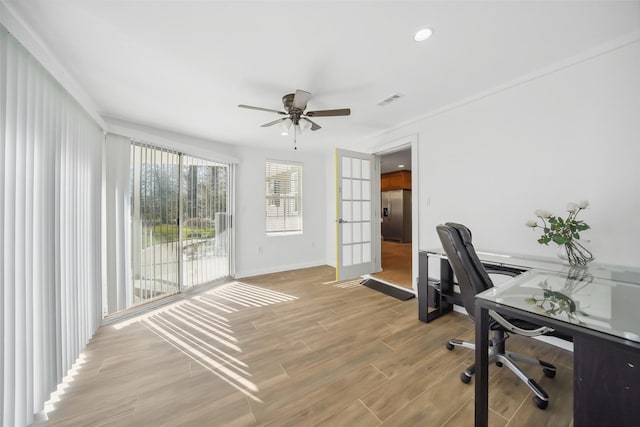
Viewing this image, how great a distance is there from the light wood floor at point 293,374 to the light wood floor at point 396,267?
3.27 ft

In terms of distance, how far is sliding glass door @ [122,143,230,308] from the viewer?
8.95 feet

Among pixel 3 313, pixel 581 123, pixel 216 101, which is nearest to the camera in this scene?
pixel 3 313

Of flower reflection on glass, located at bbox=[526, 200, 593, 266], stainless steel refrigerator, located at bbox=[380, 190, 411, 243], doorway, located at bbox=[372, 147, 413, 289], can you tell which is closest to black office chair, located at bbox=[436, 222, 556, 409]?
flower reflection on glass, located at bbox=[526, 200, 593, 266]

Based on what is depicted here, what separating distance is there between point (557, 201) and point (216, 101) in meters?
3.54

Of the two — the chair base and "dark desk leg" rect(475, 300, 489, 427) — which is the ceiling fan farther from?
the chair base

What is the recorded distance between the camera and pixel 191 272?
132 inches

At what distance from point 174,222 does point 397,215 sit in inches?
260

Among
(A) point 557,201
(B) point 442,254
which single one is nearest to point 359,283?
(B) point 442,254

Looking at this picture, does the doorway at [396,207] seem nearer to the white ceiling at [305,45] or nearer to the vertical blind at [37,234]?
the white ceiling at [305,45]

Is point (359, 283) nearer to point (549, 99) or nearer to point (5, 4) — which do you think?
point (549, 99)

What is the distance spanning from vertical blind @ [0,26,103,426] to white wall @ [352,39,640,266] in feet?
12.1

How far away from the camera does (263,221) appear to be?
4348 millimetres

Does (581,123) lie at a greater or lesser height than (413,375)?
greater

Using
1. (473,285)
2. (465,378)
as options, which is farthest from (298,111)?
(465,378)
